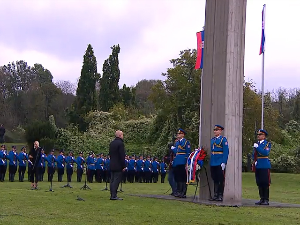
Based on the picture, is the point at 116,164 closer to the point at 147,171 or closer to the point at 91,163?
the point at 91,163

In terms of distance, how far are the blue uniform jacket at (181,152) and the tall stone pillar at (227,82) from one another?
0.57 meters

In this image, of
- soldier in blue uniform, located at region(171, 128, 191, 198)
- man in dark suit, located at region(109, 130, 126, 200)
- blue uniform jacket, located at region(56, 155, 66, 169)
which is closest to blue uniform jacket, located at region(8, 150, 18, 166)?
blue uniform jacket, located at region(56, 155, 66, 169)

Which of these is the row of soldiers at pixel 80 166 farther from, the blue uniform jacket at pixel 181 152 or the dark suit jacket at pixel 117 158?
the dark suit jacket at pixel 117 158

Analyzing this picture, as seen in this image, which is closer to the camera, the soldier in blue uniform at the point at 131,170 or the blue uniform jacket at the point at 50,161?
the blue uniform jacket at the point at 50,161

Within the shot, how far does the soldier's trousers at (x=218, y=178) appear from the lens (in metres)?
11.8

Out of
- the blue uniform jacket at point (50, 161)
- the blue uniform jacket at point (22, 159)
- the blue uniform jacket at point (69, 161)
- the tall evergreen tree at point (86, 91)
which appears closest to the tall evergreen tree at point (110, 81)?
the tall evergreen tree at point (86, 91)

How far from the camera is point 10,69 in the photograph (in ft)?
233

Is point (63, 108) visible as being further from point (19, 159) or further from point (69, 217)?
point (69, 217)

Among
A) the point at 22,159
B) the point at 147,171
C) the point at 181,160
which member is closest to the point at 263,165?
the point at 181,160

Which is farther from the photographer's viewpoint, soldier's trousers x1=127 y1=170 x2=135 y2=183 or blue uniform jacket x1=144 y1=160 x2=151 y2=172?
blue uniform jacket x1=144 y1=160 x2=151 y2=172

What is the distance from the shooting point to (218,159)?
1177 cm

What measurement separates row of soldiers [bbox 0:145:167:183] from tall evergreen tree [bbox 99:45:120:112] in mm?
23105

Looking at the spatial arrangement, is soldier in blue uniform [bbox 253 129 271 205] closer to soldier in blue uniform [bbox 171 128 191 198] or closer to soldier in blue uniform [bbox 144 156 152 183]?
soldier in blue uniform [bbox 171 128 191 198]

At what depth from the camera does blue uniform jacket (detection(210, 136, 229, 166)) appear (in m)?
11.6
